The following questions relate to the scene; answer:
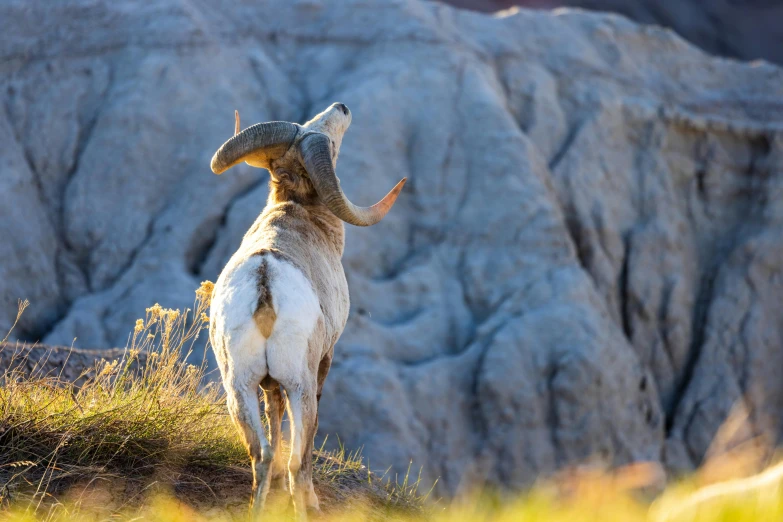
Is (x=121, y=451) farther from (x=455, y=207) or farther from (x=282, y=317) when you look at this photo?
(x=455, y=207)

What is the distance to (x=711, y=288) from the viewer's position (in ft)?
69.1

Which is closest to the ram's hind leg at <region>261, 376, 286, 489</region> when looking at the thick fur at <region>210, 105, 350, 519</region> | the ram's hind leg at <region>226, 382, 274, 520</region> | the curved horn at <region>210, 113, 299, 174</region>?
the thick fur at <region>210, 105, 350, 519</region>

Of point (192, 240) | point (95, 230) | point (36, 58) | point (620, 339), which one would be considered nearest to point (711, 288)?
point (620, 339)

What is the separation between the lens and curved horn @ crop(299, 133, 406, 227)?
5.42 meters

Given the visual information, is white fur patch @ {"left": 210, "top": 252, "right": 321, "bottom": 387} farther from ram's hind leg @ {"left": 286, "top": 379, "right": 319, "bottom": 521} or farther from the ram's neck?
the ram's neck

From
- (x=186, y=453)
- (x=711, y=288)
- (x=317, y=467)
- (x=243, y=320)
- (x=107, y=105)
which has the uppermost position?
(x=243, y=320)

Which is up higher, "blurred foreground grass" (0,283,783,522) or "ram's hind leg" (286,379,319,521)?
"ram's hind leg" (286,379,319,521)

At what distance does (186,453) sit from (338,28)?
17.0 metres

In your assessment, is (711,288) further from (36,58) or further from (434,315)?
(36,58)

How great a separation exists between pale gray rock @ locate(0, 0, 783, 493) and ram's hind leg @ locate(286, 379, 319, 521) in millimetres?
10455

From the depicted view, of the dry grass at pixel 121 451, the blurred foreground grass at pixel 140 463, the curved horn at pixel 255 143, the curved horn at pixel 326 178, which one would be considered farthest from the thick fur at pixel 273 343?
the curved horn at pixel 255 143

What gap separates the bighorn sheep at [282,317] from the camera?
4289 mm

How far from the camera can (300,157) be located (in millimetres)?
5676

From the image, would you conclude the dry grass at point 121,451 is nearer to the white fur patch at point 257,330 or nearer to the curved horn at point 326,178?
the white fur patch at point 257,330
